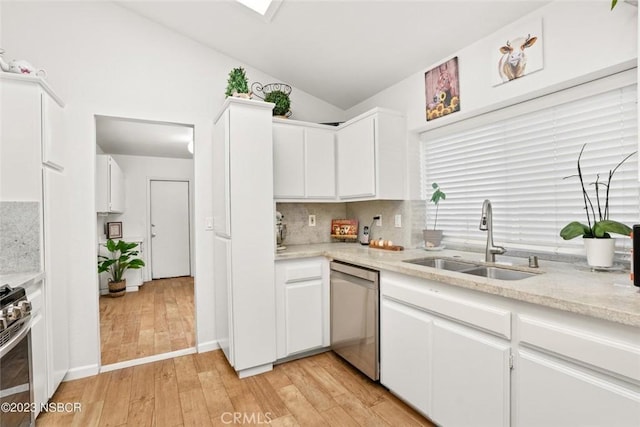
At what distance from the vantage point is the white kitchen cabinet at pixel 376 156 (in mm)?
2545

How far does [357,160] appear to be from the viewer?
107 inches

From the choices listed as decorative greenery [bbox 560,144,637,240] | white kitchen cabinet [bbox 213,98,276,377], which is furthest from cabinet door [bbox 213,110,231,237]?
decorative greenery [bbox 560,144,637,240]

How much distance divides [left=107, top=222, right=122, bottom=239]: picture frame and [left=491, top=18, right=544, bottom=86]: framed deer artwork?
18.7 feet

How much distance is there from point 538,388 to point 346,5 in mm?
2367

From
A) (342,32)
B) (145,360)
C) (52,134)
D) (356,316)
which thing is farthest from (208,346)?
(342,32)

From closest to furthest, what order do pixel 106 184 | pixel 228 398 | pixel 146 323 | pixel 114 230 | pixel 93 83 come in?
1. pixel 228 398
2. pixel 93 83
3. pixel 146 323
4. pixel 106 184
5. pixel 114 230

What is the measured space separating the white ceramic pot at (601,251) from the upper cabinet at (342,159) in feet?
4.45

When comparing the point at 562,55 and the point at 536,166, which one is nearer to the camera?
the point at 562,55

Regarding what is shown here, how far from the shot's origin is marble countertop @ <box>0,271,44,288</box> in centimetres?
161

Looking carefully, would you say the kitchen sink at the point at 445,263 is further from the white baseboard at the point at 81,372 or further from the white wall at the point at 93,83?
the white baseboard at the point at 81,372

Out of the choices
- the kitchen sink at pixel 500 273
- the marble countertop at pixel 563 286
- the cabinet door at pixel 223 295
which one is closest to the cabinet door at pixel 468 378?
the marble countertop at pixel 563 286

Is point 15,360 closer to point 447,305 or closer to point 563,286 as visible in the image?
point 447,305

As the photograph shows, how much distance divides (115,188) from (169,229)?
1.51 m

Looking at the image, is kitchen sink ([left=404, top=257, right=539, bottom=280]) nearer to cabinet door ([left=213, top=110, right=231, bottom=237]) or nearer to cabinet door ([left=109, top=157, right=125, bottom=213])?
cabinet door ([left=213, top=110, right=231, bottom=237])
